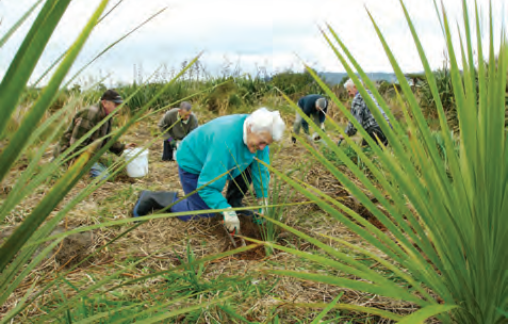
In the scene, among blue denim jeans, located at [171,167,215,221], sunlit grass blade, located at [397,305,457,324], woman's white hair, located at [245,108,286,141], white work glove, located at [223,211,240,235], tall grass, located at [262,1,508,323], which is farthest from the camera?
blue denim jeans, located at [171,167,215,221]

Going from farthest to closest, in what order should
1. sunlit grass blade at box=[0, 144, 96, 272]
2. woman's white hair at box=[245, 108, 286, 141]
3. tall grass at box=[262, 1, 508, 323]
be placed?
woman's white hair at box=[245, 108, 286, 141] < tall grass at box=[262, 1, 508, 323] < sunlit grass blade at box=[0, 144, 96, 272]

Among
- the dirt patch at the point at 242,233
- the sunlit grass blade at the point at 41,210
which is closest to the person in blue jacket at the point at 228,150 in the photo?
the dirt patch at the point at 242,233

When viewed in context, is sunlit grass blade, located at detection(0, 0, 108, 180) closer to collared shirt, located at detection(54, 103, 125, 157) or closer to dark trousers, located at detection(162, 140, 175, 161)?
collared shirt, located at detection(54, 103, 125, 157)

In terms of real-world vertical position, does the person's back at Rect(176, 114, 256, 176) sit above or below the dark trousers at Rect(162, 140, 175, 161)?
above

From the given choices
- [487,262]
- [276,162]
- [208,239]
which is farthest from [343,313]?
[276,162]

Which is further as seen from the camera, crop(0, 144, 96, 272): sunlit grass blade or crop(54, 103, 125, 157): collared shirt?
crop(54, 103, 125, 157): collared shirt

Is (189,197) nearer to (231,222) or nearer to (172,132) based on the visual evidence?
(231,222)

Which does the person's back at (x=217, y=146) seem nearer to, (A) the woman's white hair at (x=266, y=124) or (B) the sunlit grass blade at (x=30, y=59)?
(A) the woman's white hair at (x=266, y=124)

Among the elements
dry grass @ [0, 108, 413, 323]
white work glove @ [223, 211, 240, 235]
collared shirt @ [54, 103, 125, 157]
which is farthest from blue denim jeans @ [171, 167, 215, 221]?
collared shirt @ [54, 103, 125, 157]

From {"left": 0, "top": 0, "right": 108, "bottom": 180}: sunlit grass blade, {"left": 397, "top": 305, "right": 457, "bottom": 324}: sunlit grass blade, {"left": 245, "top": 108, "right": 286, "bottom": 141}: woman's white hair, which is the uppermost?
{"left": 0, "top": 0, "right": 108, "bottom": 180}: sunlit grass blade

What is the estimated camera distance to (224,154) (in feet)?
9.90

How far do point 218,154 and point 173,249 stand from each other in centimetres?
89

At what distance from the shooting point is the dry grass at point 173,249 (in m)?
2.05

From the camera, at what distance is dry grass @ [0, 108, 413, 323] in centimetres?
205
